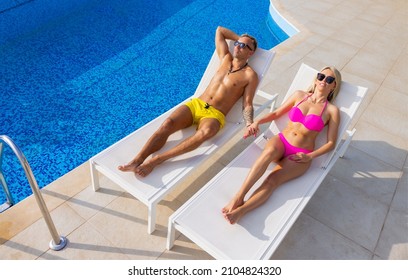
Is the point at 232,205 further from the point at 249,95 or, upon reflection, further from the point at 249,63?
the point at 249,63

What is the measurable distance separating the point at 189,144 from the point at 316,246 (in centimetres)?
167

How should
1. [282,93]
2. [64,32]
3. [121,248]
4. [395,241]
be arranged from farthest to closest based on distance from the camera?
[64,32] → [282,93] → [395,241] → [121,248]

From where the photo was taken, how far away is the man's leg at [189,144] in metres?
3.08

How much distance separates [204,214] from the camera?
2832 mm

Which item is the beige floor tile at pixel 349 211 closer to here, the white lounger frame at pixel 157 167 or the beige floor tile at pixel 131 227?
the white lounger frame at pixel 157 167

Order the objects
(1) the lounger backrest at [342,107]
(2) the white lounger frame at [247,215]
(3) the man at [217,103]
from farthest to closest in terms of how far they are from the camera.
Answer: (1) the lounger backrest at [342,107], (3) the man at [217,103], (2) the white lounger frame at [247,215]

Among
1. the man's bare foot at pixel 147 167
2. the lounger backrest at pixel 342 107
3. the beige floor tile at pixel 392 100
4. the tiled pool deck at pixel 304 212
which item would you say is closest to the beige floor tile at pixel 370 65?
the beige floor tile at pixel 392 100

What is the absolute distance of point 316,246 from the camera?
126 inches

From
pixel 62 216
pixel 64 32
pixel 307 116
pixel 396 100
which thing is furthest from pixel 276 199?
pixel 64 32

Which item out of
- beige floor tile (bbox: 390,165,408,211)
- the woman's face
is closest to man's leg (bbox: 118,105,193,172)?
the woman's face

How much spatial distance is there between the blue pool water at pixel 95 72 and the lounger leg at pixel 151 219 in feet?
5.47

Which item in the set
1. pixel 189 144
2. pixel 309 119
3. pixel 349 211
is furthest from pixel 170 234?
pixel 349 211

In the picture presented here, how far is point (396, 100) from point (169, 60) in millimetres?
4259
